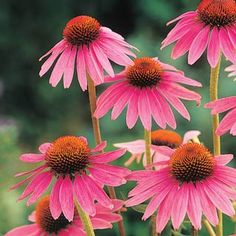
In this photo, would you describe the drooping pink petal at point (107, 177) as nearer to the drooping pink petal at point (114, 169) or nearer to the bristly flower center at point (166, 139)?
the drooping pink petal at point (114, 169)

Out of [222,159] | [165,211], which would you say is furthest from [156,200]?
[222,159]

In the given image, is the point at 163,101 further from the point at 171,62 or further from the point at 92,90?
the point at 171,62

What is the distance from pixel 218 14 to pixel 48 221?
1.66 feet

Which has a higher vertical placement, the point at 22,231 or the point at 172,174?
the point at 172,174

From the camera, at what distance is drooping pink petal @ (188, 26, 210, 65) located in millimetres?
1229

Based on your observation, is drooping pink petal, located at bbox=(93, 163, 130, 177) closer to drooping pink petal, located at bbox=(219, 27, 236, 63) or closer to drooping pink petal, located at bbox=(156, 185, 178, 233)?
drooping pink petal, located at bbox=(156, 185, 178, 233)

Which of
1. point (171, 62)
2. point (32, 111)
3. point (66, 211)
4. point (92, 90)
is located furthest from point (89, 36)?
point (32, 111)

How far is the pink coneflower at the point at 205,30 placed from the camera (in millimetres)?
1237

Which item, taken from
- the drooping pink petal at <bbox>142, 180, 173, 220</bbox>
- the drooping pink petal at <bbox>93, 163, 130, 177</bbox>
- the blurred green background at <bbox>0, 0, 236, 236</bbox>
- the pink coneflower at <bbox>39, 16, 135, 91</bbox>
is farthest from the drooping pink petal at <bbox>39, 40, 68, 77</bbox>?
the blurred green background at <bbox>0, 0, 236, 236</bbox>

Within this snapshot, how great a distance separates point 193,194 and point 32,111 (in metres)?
3.77

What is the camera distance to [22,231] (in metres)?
1.40

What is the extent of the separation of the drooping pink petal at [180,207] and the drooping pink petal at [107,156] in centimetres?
12

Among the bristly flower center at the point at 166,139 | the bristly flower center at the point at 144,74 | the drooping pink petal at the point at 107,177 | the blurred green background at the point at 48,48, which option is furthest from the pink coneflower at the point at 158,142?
the blurred green background at the point at 48,48

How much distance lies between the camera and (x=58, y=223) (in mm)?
1348
